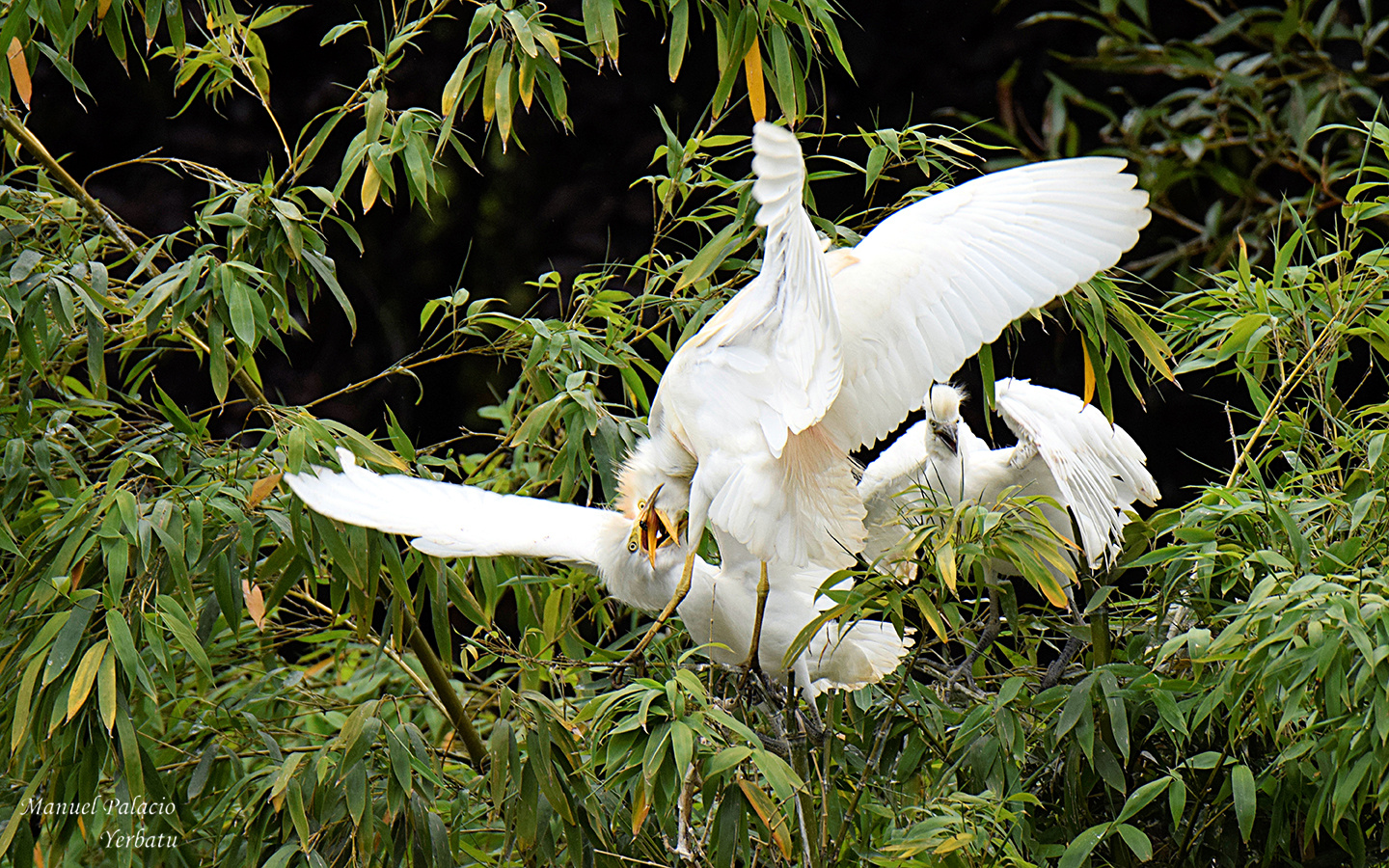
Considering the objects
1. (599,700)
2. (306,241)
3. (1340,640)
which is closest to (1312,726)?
(1340,640)

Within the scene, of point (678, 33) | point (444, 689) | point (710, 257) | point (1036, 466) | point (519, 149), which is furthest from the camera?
point (519, 149)

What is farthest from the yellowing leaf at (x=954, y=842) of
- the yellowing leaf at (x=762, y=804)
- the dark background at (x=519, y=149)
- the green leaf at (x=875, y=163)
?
the dark background at (x=519, y=149)

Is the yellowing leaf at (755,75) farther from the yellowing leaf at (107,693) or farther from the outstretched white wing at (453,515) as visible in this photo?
the yellowing leaf at (107,693)

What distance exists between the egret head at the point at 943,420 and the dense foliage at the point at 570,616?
0.43 metres

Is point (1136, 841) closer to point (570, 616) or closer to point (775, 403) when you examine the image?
point (775, 403)

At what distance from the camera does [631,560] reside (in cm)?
175

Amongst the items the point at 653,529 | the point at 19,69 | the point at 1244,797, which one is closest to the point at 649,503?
the point at 653,529

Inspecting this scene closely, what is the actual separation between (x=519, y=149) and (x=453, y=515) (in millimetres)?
1423

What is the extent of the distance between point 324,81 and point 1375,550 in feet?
7.25

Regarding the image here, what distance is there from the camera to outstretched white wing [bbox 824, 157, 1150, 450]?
1411mm

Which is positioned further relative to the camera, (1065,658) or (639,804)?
(1065,658)

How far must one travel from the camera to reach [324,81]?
112 inches

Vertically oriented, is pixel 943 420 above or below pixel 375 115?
below

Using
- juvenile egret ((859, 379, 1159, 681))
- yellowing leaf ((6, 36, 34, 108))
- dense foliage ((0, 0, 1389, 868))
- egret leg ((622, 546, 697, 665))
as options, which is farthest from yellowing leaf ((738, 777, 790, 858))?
yellowing leaf ((6, 36, 34, 108))
